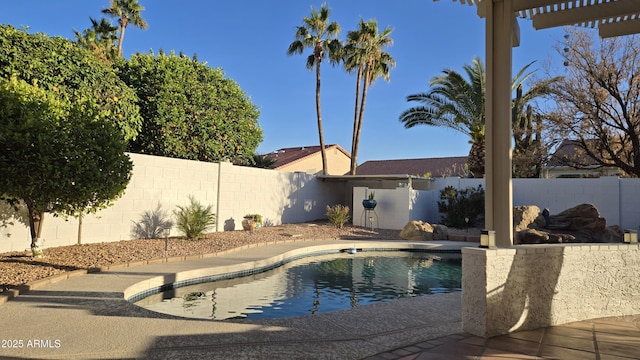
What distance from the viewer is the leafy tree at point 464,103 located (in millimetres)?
17516

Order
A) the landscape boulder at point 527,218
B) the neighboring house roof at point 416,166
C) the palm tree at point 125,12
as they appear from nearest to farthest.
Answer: the landscape boulder at point 527,218 → the palm tree at point 125,12 → the neighboring house roof at point 416,166

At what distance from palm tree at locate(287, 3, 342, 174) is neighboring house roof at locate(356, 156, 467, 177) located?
1205 centimetres

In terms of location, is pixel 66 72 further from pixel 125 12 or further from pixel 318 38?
pixel 125 12

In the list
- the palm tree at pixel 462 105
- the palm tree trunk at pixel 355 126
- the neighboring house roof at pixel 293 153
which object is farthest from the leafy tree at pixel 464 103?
the neighboring house roof at pixel 293 153

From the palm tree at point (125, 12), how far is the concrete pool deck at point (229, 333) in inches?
905

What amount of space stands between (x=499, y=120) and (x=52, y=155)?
6.59m

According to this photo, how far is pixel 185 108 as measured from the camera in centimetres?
1480

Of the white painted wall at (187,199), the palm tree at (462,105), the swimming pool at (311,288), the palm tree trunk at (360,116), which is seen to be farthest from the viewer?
the palm tree trunk at (360,116)

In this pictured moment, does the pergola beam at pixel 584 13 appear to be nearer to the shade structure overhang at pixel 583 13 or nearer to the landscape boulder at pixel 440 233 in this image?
the shade structure overhang at pixel 583 13

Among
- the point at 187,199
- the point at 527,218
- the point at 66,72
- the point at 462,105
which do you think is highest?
the point at 462,105

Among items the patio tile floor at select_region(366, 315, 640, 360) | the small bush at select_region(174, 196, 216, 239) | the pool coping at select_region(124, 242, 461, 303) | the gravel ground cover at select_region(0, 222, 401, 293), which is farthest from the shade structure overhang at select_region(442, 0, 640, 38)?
the small bush at select_region(174, 196, 216, 239)

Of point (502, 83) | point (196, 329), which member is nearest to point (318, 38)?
point (502, 83)

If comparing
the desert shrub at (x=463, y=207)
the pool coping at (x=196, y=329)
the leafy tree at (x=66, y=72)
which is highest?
the leafy tree at (x=66, y=72)

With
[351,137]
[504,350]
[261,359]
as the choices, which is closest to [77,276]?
[261,359]
